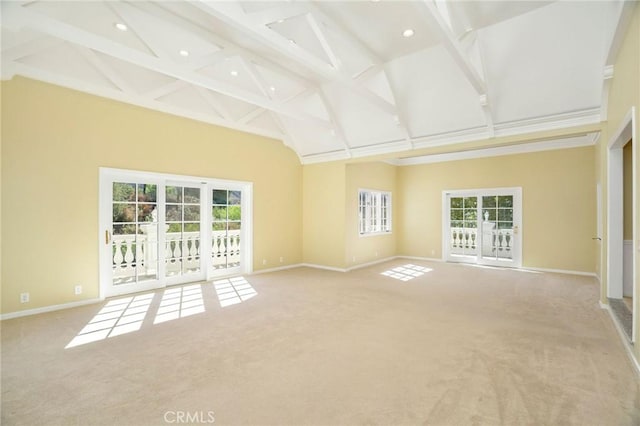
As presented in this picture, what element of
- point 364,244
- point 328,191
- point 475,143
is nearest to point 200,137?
point 328,191

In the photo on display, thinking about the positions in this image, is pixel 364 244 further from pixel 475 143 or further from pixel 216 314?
pixel 216 314

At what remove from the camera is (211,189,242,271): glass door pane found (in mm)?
6023

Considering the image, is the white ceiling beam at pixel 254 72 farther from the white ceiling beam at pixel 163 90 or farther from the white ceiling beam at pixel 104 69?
the white ceiling beam at pixel 104 69

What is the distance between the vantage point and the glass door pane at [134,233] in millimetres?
4758

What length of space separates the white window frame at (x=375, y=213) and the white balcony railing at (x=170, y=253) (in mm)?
3161

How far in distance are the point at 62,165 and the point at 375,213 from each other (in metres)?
6.65

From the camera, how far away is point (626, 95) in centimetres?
297

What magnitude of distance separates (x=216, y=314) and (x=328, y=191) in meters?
4.03

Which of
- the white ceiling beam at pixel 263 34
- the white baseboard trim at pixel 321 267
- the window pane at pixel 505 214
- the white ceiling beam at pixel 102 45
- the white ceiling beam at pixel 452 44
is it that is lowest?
the white baseboard trim at pixel 321 267

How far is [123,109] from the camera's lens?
15.3ft

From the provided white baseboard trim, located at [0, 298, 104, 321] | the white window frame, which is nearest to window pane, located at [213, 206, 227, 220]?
white baseboard trim, located at [0, 298, 104, 321]

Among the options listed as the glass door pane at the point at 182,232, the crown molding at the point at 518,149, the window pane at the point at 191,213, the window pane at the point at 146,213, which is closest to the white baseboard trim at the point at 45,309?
the glass door pane at the point at 182,232

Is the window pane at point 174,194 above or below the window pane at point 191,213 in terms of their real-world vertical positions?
above

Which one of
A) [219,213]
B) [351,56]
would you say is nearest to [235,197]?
[219,213]
